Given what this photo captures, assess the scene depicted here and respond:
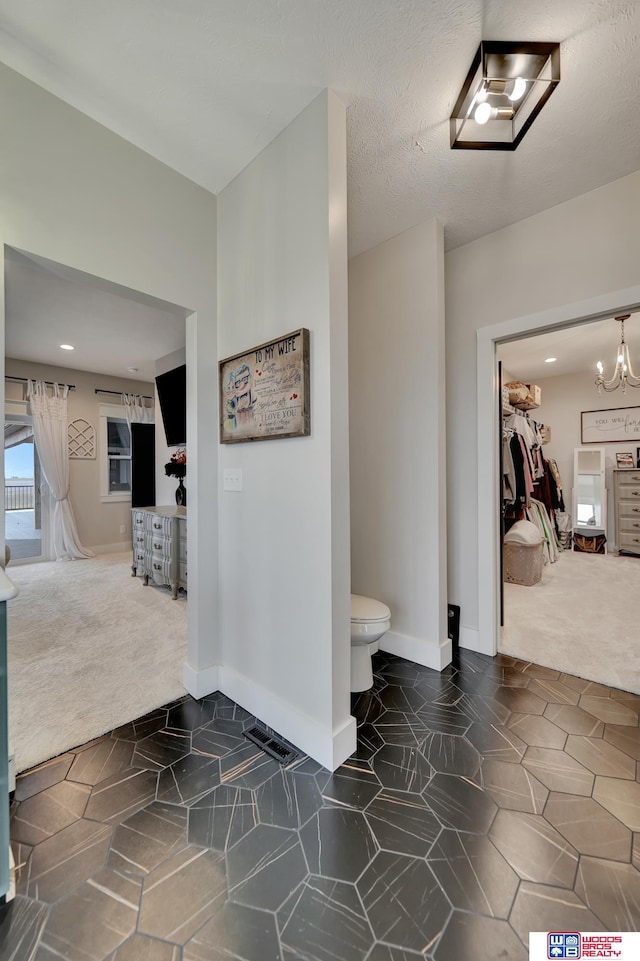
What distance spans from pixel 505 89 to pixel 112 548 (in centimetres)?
643

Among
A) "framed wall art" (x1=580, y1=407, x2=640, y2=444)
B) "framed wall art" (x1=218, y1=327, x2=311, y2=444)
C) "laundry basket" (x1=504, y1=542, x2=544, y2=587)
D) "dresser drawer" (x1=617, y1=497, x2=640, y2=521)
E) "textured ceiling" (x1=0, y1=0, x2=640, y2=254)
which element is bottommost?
"laundry basket" (x1=504, y1=542, x2=544, y2=587)

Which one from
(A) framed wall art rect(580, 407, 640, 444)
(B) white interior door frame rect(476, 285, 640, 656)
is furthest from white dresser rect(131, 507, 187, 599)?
(A) framed wall art rect(580, 407, 640, 444)

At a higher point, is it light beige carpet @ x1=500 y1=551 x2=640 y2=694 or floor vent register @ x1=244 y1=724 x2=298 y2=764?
light beige carpet @ x1=500 y1=551 x2=640 y2=694

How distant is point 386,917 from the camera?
1003 mm

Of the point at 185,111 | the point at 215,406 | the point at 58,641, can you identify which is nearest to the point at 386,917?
the point at 215,406

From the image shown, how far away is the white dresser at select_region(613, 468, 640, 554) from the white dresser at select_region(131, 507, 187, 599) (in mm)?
5809

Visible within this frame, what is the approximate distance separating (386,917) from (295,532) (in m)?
1.17

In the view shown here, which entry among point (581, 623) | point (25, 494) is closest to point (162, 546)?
point (25, 494)

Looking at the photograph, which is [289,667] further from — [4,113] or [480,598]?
[4,113]

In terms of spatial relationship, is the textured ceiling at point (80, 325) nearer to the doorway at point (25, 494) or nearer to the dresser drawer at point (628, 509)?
the doorway at point (25, 494)

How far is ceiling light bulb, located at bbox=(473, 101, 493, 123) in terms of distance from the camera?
4.94 ft

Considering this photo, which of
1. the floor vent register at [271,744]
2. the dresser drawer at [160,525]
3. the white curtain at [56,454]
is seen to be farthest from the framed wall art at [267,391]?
the white curtain at [56,454]

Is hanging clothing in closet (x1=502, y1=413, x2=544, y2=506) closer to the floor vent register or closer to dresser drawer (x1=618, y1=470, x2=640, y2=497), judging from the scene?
dresser drawer (x1=618, y1=470, x2=640, y2=497)

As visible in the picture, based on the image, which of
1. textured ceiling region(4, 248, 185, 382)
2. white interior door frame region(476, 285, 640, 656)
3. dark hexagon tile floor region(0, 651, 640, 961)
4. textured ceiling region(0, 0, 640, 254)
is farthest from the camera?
textured ceiling region(4, 248, 185, 382)
